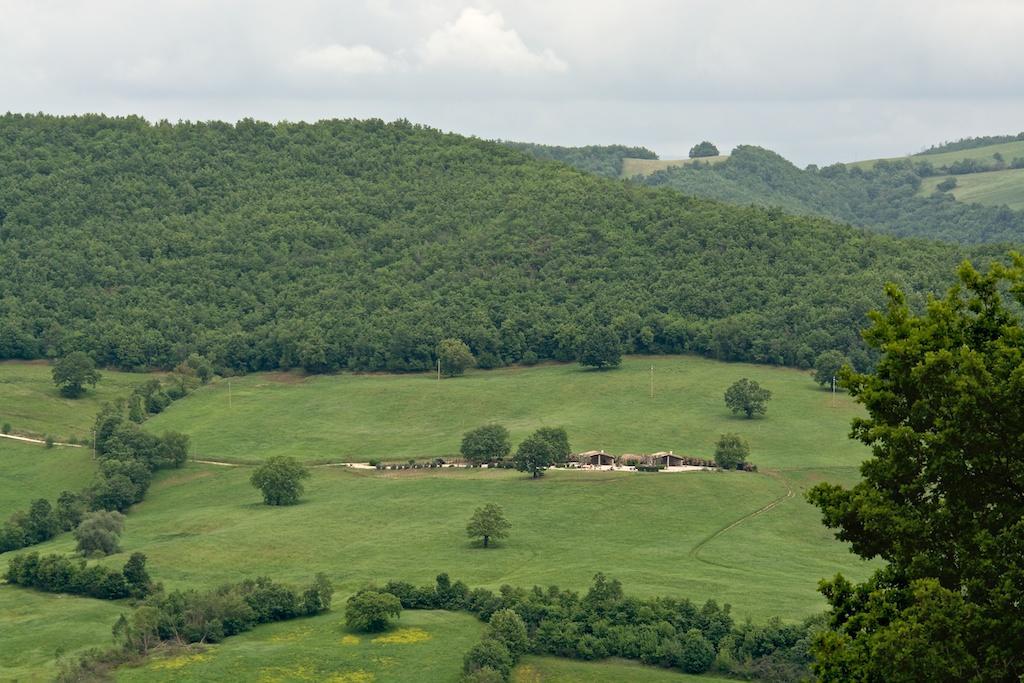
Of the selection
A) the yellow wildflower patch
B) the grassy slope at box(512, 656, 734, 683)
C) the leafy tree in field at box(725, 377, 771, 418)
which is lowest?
the grassy slope at box(512, 656, 734, 683)

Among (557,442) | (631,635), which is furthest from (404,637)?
(557,442)

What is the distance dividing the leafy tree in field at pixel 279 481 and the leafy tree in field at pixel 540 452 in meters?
22.5

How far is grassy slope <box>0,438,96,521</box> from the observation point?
178125mm

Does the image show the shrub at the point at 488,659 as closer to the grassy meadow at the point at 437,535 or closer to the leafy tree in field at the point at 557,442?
the grassy meadow at the point at 437,535

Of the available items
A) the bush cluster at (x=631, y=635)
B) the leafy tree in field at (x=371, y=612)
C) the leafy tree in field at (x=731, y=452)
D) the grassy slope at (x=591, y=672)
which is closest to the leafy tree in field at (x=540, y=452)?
the leafy tree in field at (x=731, y=452)

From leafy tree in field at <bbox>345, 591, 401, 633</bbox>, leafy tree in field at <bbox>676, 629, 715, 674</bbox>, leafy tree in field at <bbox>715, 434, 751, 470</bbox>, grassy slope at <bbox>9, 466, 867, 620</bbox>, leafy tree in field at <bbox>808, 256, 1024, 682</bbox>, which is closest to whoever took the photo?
leafy tree in field at <bbox>808, 256, 1024, 682</bbox>

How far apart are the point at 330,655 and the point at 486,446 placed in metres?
63.9

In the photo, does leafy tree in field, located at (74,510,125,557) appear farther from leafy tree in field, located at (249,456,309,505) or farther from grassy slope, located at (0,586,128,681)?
leafy tree in field, located at (249,456,309,505)

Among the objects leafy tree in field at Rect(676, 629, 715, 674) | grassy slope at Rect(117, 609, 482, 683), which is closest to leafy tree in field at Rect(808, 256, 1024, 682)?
grassy slope at Rect(117, 609, 482, 683)

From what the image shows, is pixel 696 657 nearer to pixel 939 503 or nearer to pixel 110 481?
Result: pixel 939 503

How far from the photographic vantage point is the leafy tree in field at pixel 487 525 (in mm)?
150625

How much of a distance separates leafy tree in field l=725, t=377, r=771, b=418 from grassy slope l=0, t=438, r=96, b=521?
7201cm

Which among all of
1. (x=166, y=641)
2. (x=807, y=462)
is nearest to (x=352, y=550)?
(x=166, y=641)

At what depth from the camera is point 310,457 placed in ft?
623
